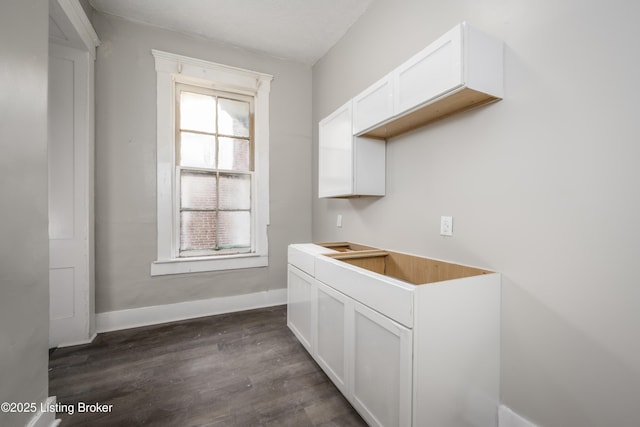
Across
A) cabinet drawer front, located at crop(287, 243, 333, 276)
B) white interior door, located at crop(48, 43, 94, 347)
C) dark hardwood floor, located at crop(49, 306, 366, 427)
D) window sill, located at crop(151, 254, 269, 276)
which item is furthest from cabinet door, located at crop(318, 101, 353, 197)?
white interior door, located at crop(48, 43, 94, 347)

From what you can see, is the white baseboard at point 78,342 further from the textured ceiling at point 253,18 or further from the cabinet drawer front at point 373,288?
the textured ceiling at point 253,18

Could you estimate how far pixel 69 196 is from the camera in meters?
2.20

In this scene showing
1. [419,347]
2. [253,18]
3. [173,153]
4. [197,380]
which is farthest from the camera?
[173,153]

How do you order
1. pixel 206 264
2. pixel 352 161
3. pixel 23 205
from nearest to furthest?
pixel 23 205 → pixel 352 161 → pixel 206 264

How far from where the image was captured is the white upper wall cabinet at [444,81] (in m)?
1.25

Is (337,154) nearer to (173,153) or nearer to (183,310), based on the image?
(173,153)

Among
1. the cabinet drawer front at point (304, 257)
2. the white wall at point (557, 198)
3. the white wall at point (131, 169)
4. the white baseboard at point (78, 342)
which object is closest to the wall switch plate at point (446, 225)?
the white wall at point (557, 198)

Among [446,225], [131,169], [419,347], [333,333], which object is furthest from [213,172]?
[419,347]

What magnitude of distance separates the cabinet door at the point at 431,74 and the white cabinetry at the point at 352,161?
20.1 inches

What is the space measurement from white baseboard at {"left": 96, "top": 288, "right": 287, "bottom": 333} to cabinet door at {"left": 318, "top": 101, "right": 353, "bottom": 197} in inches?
60.0

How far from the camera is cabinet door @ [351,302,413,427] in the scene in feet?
3.80

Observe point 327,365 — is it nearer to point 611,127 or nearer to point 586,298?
point 586,298

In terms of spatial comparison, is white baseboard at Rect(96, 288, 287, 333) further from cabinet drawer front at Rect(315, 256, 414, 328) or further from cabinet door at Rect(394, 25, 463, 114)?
cabinet door at Rect(394, 25, 463, 114)

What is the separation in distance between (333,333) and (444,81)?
1.62m
